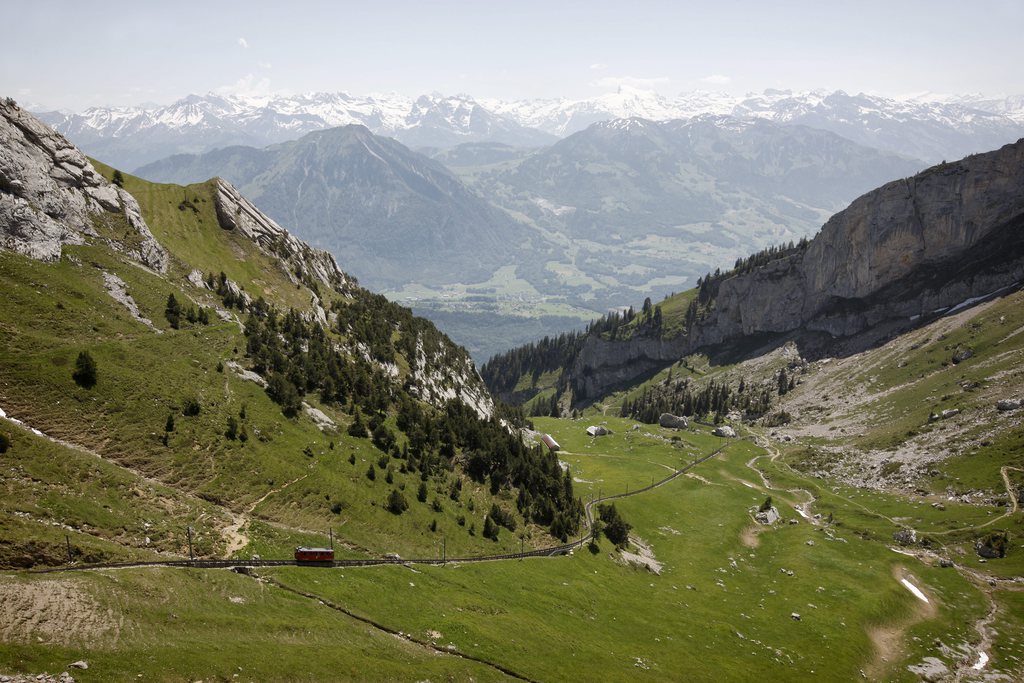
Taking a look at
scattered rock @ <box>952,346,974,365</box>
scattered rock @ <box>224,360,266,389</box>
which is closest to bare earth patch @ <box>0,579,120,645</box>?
scattered rock @ <box>224,360,266,389</box>

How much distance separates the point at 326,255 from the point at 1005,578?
165618 mm

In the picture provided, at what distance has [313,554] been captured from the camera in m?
58.2

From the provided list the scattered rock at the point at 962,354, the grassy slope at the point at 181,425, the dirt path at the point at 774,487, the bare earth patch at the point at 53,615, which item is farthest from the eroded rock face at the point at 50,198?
the scattered rock at the point at 962,354

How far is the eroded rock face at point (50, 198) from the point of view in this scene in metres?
80.1

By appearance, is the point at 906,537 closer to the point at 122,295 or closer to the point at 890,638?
the point at 890,638

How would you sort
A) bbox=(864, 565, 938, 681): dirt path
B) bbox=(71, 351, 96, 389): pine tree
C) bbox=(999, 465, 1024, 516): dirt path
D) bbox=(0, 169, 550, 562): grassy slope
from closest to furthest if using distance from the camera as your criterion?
bbox=(0, 169, 550, 562): grassy slope → bbox=(71, 351, 96, 389): pine tree → bbox=(864, 565, 938, 681): dirt path → bbox=(999, 465, 1024, 516): dirt path

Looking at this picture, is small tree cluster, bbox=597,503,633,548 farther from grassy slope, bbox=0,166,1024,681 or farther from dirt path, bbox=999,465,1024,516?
dirt path, bbox=999,465,1024,516

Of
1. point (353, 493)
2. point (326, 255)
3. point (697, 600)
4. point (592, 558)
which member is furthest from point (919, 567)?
point (326, 255)

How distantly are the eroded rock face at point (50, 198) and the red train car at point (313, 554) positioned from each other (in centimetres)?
5937

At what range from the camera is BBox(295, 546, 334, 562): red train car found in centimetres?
5772

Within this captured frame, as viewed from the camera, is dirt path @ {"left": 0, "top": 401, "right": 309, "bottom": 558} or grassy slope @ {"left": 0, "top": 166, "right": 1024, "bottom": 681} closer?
grassy slope @ {"left": 0, "top": 166, "right": 1024, "bottom": 681}

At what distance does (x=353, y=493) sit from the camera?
74500mm

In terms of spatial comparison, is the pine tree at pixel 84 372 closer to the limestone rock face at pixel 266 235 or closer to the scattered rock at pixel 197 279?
the scattered rock at pixel 197 279

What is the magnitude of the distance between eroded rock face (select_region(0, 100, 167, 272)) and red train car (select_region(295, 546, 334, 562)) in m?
59.4
